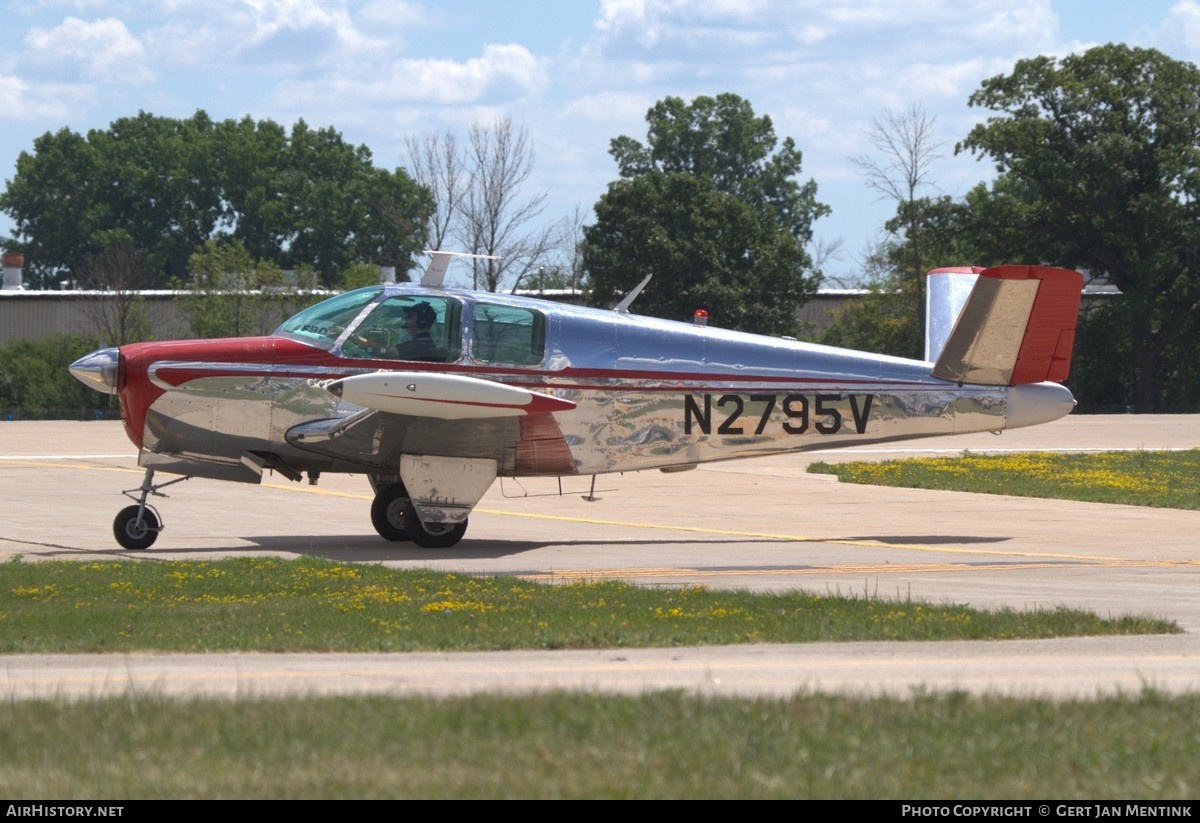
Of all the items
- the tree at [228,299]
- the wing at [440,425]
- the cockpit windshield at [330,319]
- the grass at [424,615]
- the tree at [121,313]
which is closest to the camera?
the grass at [424,615]

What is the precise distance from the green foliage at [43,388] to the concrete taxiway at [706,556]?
22152mm

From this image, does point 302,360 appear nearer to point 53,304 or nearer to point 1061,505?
point 1061,505

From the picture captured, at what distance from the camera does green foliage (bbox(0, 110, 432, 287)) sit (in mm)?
116812

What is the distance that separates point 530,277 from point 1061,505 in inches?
1735

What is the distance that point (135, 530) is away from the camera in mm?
17188

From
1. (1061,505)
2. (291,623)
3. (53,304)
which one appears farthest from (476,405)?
(53,304)

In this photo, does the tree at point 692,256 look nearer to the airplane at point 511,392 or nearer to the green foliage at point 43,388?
the green foliage at point 43,388

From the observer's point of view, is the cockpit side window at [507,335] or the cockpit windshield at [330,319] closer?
the cockpit windshield at [330,319]

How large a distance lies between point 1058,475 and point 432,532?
16.3 meters

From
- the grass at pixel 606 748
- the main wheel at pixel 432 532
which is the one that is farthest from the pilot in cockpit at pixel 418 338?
the grass at pixel 606 748

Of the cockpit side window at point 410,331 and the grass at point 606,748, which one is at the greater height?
the cockpit side window at point 410,331

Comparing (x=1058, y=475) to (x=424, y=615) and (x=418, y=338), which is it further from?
(x=424, y=615)

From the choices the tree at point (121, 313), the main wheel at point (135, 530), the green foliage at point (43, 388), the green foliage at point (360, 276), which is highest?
the green foliage at point (360, 276)

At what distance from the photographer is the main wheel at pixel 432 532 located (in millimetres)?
17375
